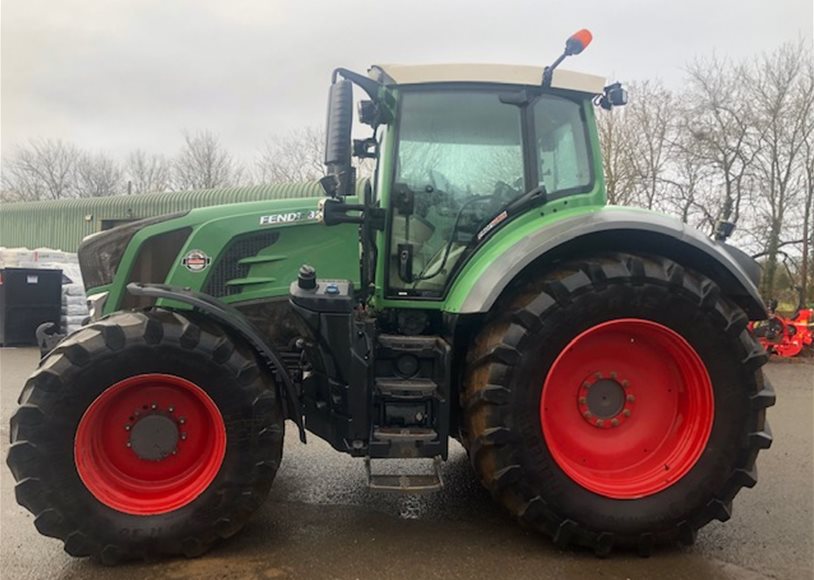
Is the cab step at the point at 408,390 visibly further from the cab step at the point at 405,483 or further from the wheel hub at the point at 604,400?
the wheel hub at the point at 604,400

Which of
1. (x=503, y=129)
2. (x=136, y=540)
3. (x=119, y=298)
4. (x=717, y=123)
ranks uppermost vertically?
(x=717, y=123)

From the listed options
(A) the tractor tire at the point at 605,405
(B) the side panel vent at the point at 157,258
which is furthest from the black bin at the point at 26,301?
(A) the tractor tire at the point at 605,405

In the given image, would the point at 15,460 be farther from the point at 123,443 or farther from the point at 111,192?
the point at 111,192

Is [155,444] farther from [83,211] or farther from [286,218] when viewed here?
[83,211]

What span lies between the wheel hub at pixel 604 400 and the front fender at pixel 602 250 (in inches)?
26.4

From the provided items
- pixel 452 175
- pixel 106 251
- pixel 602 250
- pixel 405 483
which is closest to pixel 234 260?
pixel 106 251

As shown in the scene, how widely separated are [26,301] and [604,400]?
1071 cm

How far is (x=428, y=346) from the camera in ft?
10.5

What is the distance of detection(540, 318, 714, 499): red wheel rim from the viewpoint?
3027mm

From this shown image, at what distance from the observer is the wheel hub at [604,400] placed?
A: 122 inches

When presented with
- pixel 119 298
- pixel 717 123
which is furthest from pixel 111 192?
pixel 119 298

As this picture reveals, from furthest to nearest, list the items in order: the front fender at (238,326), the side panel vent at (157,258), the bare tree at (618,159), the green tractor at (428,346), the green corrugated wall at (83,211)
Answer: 1. the green corrugated wall at (83,211)
2. the bare tree at (618,159)
3. the side panel vent at (157,258)
4. the front fender at (238,326)
5. the green tractor at (428,346)

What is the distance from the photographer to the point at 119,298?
3426mm

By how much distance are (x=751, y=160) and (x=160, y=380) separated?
14.2 m
